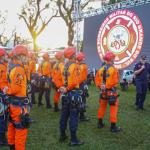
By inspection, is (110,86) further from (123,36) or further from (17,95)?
(123,36)

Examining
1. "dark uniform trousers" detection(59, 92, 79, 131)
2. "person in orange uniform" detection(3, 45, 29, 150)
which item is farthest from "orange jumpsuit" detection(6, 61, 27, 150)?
"dark uniform trousers" detection(59, 92, 79, 131)

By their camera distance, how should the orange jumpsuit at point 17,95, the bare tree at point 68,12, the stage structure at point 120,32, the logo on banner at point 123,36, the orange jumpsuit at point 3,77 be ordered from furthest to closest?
the bare tree at point 68,12 → the logo on banner at point 123,36 → the stage structure at point 120,32 → the orange jumpsuit at point 3,77 → the orange jumpsuit at point 17,95

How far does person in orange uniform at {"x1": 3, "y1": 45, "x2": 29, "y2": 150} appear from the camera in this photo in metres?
2.71

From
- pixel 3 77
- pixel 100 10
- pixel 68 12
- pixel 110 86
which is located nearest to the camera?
pixel 3 77

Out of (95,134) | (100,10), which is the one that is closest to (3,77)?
(95,134)

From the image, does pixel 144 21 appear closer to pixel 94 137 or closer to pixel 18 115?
pixel 94 137

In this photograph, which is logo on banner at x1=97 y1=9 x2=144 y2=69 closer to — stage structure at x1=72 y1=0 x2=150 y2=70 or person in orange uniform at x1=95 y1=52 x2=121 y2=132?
stage structure at x1=72 y1=0 x2=150 y2=70

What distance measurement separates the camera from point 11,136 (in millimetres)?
2887

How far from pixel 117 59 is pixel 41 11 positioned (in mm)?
17555

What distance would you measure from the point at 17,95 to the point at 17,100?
90 mm

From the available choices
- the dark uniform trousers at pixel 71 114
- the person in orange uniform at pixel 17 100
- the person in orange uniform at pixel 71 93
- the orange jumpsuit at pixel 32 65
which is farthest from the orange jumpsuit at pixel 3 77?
the orange jumpsuit at pixel 32 65

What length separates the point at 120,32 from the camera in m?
9.18

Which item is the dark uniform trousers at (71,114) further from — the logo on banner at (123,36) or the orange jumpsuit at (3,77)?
the logo on banner at (123,36)

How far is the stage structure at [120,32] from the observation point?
8.34 metres
